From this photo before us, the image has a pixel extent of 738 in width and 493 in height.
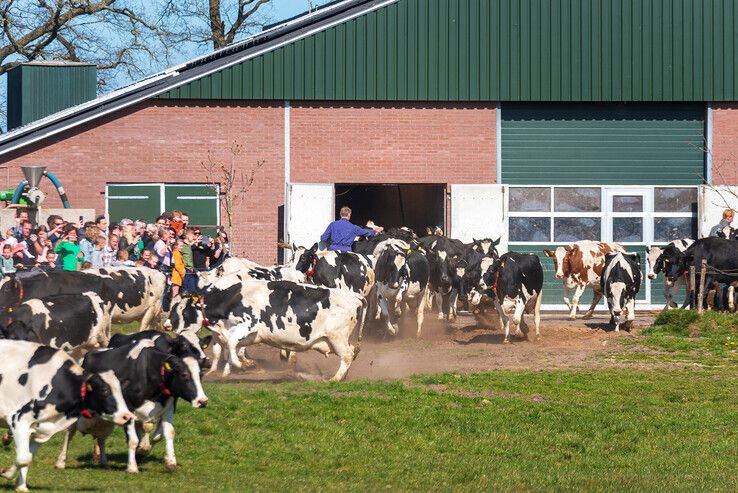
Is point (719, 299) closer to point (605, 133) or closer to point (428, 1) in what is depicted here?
point (605, 133)

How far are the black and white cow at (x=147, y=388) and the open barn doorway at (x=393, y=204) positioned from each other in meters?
24.5

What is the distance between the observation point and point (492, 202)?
116 feet

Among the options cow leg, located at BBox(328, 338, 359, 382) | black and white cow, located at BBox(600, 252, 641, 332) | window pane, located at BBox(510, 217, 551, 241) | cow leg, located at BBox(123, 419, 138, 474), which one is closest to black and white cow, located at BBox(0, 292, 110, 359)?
cow leg, located at BBox(328, 338, 359, 382)

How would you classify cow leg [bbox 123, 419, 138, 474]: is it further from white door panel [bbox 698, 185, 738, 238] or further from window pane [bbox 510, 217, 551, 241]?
white door panel [bbox 698, 185, 738, 238]

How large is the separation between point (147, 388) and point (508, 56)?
23.9 meters

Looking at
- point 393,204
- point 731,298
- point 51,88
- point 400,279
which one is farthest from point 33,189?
point 731,298

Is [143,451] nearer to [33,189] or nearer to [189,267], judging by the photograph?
[189,267]

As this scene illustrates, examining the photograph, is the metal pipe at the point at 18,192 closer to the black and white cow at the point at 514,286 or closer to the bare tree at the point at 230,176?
the bare tree at the point at 230,176

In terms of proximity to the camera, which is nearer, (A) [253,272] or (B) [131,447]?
(B) [131,447]

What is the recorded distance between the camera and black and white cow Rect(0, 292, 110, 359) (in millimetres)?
19203

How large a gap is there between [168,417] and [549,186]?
23322 mm

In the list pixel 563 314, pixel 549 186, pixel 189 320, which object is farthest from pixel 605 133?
pixel 189 320

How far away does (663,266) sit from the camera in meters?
33.1

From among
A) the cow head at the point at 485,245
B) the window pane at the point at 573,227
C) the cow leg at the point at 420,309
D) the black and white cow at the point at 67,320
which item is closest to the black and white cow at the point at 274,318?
the black and white cow at the point at 67,320
